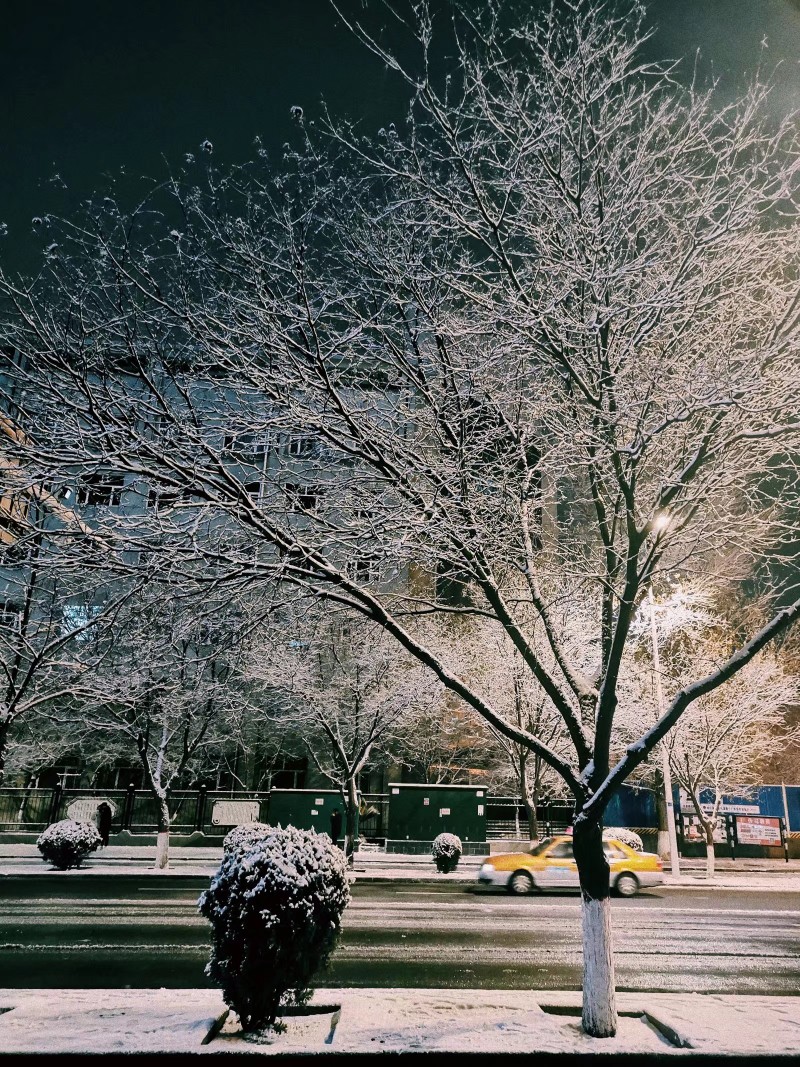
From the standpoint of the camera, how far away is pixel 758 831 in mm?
29000

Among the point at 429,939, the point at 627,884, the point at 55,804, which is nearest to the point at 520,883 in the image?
the point at 627,884

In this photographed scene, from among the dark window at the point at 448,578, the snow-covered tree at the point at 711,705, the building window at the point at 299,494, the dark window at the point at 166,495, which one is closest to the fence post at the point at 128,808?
the dark window at the point at 448,578

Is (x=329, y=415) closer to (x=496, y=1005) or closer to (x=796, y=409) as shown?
(x=796, y=409)

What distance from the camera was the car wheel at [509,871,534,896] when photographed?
17.9m

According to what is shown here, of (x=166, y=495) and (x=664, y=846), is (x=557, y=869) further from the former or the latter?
(x=166, y=495)

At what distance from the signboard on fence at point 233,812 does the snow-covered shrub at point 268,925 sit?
21.9 m

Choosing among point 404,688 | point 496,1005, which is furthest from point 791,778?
point 496,1005

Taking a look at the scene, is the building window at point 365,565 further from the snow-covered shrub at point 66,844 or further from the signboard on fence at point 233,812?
the signboard on fence at point 233,812

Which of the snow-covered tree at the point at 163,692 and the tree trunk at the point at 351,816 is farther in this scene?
the tree trunk at the point at 351,816

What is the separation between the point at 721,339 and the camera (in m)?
7.27

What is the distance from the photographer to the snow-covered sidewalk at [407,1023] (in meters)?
5.61

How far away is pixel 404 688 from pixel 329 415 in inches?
738

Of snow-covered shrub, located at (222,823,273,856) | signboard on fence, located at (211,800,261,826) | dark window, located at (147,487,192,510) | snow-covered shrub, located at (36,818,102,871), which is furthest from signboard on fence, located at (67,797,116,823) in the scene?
dark window, located at (147,487,192,510)

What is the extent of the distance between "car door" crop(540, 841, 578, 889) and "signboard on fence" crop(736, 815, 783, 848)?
49.7 ft
